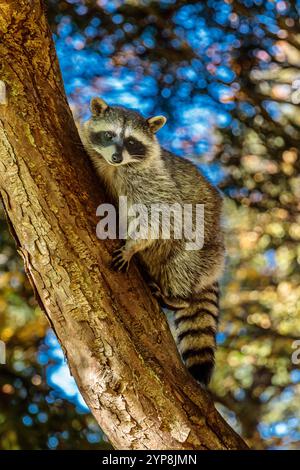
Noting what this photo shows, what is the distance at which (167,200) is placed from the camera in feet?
14.6

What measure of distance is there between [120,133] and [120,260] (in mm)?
1246

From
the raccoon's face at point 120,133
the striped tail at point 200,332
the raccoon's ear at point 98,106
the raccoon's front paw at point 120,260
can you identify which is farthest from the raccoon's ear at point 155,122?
the raccoon's front paw at point 120,260

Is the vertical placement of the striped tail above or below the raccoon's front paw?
below

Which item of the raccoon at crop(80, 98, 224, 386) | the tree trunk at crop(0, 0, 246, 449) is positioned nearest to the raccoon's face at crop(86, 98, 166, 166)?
the raccoon at crop(80, 98, 224, 386)

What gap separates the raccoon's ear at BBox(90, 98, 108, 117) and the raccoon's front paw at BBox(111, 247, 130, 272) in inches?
54.0

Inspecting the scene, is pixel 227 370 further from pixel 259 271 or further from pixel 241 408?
pixel 259 271

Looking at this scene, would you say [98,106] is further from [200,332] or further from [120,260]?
[200,332]

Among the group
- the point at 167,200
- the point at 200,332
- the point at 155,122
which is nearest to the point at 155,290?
the point at 200,332

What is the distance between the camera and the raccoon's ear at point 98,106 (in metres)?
4.70

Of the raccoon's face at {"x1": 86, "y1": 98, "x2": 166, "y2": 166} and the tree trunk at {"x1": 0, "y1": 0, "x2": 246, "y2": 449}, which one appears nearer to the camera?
the tree trunk at {"x1": 0, "y1": 0, "x2": 246, "y2": 449}

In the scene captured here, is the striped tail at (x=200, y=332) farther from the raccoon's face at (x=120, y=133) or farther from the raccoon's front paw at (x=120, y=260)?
the raccoon's face at (x=120, y=133)

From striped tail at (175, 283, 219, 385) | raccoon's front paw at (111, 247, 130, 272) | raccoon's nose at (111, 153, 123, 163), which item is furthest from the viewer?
raccoon's nose at (111, 153, 123, 163)

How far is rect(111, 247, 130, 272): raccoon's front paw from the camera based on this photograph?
12.0ft

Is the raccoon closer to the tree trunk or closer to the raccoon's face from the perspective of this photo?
the raccoon's face
